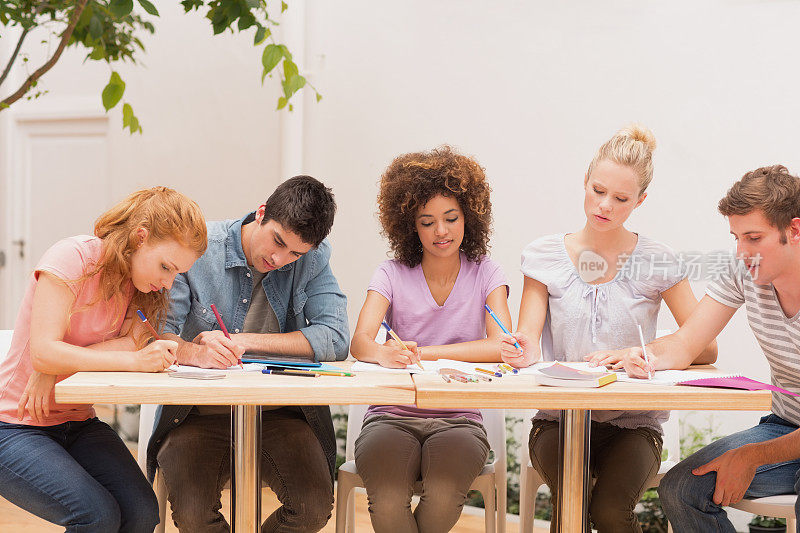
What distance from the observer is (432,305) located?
8.71ft

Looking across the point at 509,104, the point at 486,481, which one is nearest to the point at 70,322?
the point at 486,481

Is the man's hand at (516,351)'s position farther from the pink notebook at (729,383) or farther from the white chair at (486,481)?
the pink notebook at (729,383)

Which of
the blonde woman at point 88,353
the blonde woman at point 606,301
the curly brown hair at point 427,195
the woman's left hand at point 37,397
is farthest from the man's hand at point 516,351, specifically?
the woman's left hand at point 37,397

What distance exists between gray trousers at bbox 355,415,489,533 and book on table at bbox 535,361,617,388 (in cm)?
48

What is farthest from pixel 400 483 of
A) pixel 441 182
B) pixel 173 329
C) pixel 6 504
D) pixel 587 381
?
pixel 6 504

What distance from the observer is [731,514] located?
3549 mm

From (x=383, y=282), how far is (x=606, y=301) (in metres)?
0.71

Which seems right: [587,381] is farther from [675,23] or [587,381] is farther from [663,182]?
[675,23]

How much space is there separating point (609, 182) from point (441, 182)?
545 mm

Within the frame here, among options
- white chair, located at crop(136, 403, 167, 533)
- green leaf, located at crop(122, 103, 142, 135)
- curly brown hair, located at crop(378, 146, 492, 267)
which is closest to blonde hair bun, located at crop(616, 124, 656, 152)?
curly brown hair, located at crop(378, 146, 492, 267)

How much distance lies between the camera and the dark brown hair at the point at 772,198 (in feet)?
6.72

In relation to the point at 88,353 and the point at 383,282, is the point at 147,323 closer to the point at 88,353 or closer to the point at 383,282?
the point at 88,353

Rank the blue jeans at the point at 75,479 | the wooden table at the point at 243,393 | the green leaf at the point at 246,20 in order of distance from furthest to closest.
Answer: the green leaf at the point at 246,20 < the blue jeans at the point at 75,479 < the wooden table at the point at 243,393

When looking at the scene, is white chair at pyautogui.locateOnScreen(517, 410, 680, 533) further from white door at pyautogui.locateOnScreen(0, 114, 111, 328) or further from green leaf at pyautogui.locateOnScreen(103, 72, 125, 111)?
white door at pyautogui.locateOnScreen(0, 114, 111, 328)
